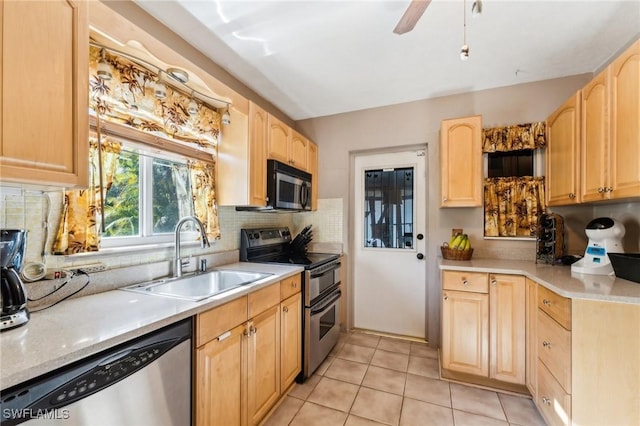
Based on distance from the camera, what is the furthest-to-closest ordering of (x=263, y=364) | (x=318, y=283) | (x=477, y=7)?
(x=318, y=283) < (x=263, y=364) < (x=477, y=7)

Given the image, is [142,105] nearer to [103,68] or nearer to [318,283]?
[103,68]

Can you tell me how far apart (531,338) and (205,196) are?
2582 mm

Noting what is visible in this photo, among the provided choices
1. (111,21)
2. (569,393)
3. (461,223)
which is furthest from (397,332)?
(111,21)

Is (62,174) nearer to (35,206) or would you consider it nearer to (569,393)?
(35,206)

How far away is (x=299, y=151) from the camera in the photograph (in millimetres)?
2775

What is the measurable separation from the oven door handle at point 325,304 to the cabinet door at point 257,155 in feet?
3.21

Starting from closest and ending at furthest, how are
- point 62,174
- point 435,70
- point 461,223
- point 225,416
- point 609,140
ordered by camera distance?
point 62,174
point 225,416
point 609,140
point 435,70
point 461,223

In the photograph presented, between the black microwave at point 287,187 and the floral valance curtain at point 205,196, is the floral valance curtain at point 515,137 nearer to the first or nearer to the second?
the black microwave at point 287,187

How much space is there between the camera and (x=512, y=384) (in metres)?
1.98

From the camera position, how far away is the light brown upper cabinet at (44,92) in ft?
2.72

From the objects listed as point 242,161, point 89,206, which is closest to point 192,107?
point 242,161

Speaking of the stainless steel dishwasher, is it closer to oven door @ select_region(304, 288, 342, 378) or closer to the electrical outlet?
the electrical outlet

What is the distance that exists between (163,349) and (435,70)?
267 centimetres

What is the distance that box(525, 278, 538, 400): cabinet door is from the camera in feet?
A: 5.95
